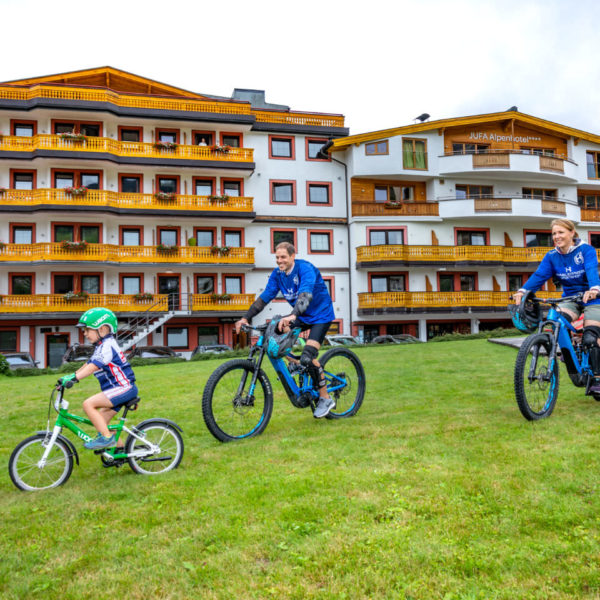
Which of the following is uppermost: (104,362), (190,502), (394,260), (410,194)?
(410,194)

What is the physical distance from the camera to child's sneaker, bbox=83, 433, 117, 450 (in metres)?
5.28

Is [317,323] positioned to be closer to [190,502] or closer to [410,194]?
[190,502]

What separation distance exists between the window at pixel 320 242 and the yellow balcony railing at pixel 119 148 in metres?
6.71

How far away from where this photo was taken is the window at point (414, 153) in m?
37.9

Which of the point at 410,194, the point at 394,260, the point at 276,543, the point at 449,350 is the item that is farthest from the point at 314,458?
the point at 410,194

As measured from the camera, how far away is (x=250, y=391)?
6.54 m

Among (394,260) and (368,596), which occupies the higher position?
(394,260)

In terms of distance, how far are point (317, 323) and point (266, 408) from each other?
1280mm

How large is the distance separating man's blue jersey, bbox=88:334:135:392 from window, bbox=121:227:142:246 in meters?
31.2

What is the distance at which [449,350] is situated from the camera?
57.8 feet

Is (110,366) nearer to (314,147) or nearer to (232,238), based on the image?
(232,238)

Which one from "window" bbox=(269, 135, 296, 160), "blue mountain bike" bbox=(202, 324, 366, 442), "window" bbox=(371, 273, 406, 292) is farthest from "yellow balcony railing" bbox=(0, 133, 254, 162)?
"blue mountain bike" bbox=(202, 324, 366, 442)

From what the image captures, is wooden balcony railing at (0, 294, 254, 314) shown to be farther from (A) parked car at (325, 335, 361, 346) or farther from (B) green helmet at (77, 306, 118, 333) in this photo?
(B) green helmet at (77, 306, 118, 333)

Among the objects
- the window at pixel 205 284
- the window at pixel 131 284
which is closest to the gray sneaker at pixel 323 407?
the window at pixel 205 284
